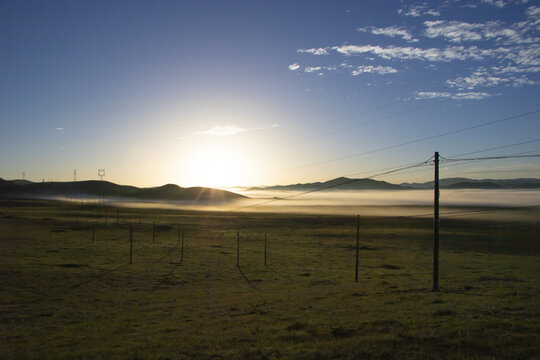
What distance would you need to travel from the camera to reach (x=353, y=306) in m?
26.8

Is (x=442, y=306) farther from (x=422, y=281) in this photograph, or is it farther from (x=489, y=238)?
(x=489, y=238)

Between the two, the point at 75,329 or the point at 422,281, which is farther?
the point at 422,281

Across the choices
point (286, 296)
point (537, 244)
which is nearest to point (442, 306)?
point (286, 296)

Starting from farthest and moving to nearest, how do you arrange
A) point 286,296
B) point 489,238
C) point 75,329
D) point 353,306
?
point 489,238 < point 286,296 < point 353,306 < point 75,329

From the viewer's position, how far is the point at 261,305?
95.9 ft

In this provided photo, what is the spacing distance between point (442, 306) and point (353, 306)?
20.3 feet

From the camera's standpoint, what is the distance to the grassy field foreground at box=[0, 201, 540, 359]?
56.4ft

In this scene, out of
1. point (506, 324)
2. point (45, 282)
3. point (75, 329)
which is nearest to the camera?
point (506, 324)

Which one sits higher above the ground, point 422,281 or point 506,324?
point 506,324

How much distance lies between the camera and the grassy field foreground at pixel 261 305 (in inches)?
677

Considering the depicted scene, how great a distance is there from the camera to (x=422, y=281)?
40.9 meters

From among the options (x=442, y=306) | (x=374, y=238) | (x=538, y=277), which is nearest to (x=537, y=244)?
(x=374, y=238)

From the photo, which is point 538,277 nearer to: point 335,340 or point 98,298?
point 335,340

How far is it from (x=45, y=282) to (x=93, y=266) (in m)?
11.1
